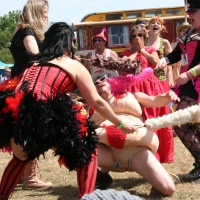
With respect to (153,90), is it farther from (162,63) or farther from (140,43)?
(140,43)

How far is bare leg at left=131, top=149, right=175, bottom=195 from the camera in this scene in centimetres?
394

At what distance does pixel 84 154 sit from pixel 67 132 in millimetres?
200

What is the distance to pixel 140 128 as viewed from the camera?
3.99 meters

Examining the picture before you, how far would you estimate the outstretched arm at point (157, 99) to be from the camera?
4.02 m

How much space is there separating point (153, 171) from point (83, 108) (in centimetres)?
83

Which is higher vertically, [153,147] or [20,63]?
[20,63]

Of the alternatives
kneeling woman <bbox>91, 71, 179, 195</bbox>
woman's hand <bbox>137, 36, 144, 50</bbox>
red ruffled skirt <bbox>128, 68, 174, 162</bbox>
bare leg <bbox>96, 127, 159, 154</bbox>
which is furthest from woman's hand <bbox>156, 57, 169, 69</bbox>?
bare leg <bbox>96, 127, 159, 154</bbox>

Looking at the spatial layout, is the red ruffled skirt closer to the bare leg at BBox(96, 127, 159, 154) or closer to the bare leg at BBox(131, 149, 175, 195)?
the bare leg at BBox(96, 127, 159, 154)

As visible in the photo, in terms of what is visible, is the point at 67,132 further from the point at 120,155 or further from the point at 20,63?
the point at 20,63

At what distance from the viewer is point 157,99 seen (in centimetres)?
412

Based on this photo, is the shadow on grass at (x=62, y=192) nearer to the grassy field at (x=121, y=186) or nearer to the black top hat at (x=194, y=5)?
the grassy field at (x=121, y=186)

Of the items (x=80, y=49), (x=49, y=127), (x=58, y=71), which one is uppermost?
(x=58, y=71)

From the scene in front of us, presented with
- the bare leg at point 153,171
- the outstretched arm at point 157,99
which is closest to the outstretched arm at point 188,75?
the outstretched arm at point 157,99

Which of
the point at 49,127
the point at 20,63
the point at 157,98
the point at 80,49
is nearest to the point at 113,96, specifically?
the point at 157,98
